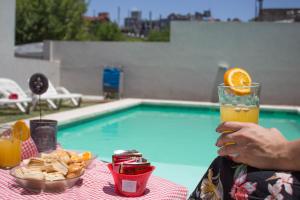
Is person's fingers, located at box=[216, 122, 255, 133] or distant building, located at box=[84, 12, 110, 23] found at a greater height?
distant building, located at box=[84, 12, 110, 23]

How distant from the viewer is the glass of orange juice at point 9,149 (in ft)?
6.30

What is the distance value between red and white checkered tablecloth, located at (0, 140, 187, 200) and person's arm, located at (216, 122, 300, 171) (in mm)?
609

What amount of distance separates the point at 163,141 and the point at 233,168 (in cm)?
537

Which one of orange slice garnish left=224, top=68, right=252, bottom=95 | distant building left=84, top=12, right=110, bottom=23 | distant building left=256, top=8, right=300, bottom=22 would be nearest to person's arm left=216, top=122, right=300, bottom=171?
orange slice garnish left=224, top=68, right=252, bottom=95

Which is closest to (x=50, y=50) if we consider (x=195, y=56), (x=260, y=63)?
(x=195, y=56)

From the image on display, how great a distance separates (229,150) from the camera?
47.2 inches

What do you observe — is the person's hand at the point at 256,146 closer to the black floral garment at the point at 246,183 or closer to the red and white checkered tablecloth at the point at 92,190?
the black floral garment at the point at 246,183

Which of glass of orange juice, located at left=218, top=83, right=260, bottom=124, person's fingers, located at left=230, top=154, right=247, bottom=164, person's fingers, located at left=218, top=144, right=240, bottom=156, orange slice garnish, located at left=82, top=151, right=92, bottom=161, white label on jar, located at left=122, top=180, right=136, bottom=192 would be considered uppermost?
glass of orange juice, located at left=218, top=83, right=260, bottom=124

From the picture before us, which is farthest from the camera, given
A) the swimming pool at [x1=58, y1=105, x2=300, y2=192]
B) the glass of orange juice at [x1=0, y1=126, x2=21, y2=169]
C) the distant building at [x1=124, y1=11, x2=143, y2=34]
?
the distant building at [x1=124, y1=11, x2=143, y2=34]

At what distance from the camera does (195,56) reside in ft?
40.8

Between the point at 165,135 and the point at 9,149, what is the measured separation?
532 centimetres

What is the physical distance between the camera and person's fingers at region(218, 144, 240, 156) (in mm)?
1178

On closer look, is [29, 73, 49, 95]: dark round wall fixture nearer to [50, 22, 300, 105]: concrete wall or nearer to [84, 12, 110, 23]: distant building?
[50, 22, 300, 105]: concrete wall

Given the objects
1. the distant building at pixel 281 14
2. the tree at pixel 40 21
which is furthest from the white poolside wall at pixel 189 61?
the tree at pixel 40 21
